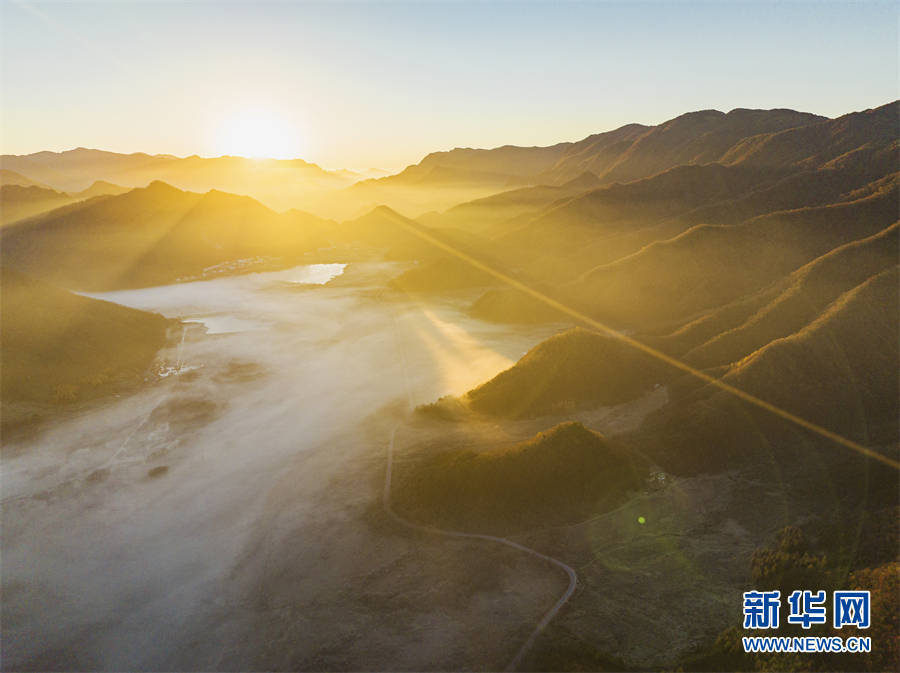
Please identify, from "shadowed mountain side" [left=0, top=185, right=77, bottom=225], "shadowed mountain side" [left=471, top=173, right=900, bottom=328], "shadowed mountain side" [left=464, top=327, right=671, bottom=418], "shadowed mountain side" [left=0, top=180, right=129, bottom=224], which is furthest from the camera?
"shadowed mountain side" [left=0, top=185, right=77, bottom=225]

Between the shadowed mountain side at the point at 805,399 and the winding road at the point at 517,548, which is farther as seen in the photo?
the shadowed mountain side at the point at 805,399

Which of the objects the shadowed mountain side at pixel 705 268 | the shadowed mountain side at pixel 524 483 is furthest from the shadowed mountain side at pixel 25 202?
the shadowed mountain side at pixel 524 483

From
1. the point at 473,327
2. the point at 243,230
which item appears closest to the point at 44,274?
the point at 243,230

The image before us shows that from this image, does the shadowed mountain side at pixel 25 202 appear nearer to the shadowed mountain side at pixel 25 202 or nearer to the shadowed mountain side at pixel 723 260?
the shadowed mountain side at pixel 25 202

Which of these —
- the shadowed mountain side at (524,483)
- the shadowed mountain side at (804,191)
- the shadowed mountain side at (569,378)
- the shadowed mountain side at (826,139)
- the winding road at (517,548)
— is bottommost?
the winding road at (517,548)

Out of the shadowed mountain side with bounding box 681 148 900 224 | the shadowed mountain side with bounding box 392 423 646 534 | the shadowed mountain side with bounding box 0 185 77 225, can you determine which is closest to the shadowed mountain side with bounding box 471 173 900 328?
the shadowed mountain side with bounding box 681 148 900 224

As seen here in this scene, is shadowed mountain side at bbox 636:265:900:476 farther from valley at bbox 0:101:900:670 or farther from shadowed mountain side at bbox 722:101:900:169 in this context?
shadowed mountain side at bbox 722:101:900:169
